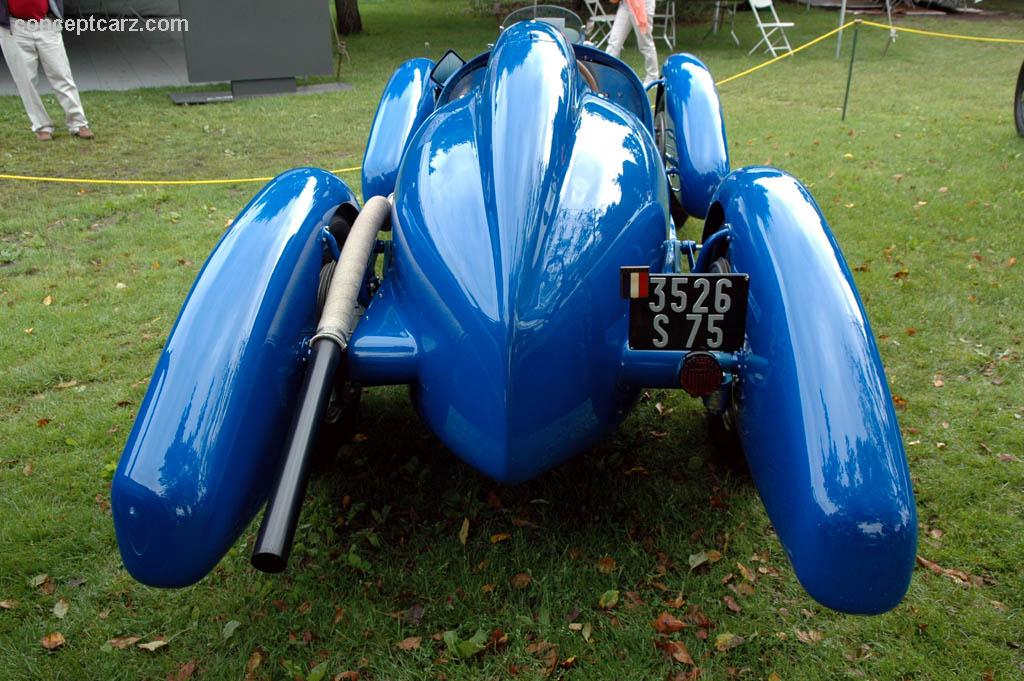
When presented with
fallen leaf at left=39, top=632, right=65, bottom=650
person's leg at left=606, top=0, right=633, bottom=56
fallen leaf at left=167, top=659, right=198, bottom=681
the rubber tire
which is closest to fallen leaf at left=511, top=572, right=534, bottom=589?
the rubber tire

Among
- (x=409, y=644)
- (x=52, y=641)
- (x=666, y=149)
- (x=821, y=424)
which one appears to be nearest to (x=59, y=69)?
(x=666, y=149)

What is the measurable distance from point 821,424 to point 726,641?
849 mm

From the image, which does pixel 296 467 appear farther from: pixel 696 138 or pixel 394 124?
pixel 696 138

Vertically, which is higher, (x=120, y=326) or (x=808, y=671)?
(x=808, y=671)

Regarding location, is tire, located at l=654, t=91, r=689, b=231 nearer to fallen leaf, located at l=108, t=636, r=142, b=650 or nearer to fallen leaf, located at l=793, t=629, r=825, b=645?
fallen leaf, located at l=793, t=629, r=825, b=645

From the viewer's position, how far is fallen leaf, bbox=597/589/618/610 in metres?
2.64

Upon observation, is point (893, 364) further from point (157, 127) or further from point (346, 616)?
point (157, 127)

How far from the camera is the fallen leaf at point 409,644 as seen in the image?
2.51 meters

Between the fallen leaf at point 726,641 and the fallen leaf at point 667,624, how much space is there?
0.37 ft

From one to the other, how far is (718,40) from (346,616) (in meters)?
15.3

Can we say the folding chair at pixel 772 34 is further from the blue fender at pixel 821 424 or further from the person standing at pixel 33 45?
the blue fender at pixel 821 424

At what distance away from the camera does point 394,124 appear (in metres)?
4.59

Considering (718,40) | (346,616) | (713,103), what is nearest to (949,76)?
(718,40)

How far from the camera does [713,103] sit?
461 centimetres
